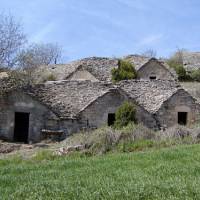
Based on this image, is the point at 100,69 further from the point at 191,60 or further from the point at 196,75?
the point at 191,60

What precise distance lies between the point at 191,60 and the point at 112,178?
138 feet

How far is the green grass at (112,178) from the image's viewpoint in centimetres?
835

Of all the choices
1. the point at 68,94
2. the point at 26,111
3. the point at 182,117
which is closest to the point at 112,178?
the point at 26,111

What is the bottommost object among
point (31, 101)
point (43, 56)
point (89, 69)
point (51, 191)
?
point (51, 191)

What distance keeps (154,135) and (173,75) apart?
24.4m

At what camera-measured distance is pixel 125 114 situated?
25812 mm

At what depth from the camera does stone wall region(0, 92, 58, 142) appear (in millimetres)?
24594

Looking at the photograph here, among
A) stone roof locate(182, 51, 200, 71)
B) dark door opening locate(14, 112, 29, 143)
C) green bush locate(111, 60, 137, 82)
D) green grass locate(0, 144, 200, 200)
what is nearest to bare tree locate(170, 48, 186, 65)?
stone roof locate(182, 51, 200, 71)

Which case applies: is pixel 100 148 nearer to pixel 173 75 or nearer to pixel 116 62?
pixel 116 62

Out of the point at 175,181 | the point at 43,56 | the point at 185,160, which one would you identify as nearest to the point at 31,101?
the point at 185,160

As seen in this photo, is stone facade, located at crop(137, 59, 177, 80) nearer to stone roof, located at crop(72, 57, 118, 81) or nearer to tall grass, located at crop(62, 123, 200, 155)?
stone roof, located at crop(72, 57, 118, 81)

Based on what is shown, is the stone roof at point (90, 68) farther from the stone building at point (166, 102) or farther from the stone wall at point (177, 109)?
the stone wall at point (177, 109)

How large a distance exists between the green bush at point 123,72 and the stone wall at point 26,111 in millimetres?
13317

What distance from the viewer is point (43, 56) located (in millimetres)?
61281
